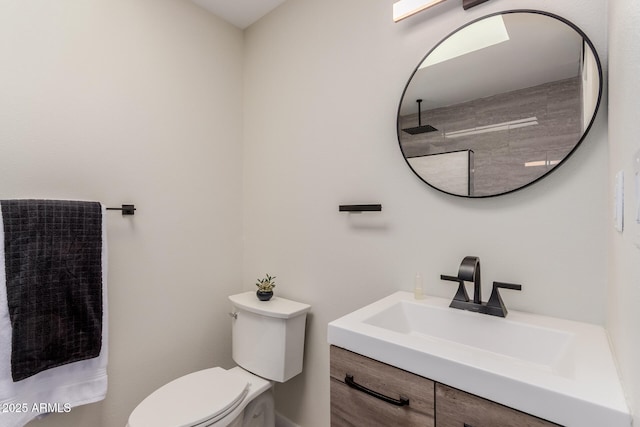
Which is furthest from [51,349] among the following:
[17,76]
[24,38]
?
[24,38]

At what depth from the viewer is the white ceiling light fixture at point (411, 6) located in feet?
3.87

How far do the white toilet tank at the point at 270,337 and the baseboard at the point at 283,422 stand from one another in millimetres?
409

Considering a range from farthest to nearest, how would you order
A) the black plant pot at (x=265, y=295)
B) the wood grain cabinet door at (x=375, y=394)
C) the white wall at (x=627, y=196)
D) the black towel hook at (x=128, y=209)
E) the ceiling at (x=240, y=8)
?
the ceiling at (x=240, y=8) < the black plant pot at (x=265, y=295) < the black towel hook at (x=128, y=209) < the wood grain cabinet door at (x=375, y=394) < the white wall at (x=627, y=196)

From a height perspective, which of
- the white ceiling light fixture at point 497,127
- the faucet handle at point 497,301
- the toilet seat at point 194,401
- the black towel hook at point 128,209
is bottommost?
the toilet seat at point 194,401

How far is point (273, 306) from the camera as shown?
163cm

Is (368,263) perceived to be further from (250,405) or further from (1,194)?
(1,194)

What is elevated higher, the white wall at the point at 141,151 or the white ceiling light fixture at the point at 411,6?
the white ceiling light fixture at the point at 411,6

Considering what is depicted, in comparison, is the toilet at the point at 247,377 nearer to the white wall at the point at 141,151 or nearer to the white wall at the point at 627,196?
the white wall at the point at 141,151

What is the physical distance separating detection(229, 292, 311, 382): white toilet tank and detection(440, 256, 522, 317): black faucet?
0.82 metres

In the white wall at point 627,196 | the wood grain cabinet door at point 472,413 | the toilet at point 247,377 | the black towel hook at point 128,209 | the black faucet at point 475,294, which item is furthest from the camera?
the black towel hook at point 128,209

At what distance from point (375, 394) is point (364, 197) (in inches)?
33.7

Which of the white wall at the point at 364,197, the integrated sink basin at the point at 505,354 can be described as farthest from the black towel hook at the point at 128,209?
the integrated sink basin at the point at 505,354

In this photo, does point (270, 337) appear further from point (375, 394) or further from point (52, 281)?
point (52, 281)

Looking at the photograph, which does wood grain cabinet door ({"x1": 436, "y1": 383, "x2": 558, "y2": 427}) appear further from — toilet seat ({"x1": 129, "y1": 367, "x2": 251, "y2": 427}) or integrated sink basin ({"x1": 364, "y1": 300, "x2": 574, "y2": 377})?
toilet seat ({"x1": 129, "y1": 367, "x2": 251, "y2": 427})
